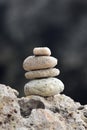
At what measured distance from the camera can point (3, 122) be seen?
5988 millimetres

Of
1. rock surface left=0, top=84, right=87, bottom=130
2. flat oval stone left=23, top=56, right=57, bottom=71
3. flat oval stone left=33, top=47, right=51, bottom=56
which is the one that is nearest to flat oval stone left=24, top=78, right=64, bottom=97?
rock surface left=0, top=84, right=87, bottom=130

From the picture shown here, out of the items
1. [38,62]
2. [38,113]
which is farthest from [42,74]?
[38,113]

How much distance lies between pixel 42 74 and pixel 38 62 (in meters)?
0.22

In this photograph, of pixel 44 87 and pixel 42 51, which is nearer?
pixel 44 87

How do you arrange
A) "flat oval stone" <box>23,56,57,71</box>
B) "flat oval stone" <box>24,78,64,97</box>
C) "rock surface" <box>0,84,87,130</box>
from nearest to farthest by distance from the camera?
"rock surface" <box>0,84,87,130</box>
"flat oval stone" <box>24,78,64,97</box>
"flat oval stone" <box>23,56,57,71</box>

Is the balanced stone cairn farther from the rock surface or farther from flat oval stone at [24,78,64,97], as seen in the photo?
the rock surface

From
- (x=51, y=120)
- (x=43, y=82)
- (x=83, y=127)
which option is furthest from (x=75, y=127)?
(x=43, y=82)

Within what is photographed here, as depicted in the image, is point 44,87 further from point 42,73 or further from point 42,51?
point 42,51

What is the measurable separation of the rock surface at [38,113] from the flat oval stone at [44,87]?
121 mm

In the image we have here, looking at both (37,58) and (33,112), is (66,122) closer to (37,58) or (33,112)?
(33,112)

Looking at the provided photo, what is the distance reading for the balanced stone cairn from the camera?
24.5 ft

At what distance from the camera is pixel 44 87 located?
7.45m

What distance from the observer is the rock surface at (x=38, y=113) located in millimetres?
6070

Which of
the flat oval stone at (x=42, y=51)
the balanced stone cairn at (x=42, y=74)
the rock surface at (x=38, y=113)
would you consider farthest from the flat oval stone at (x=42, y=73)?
the rock surface at (x=38, y=113)
